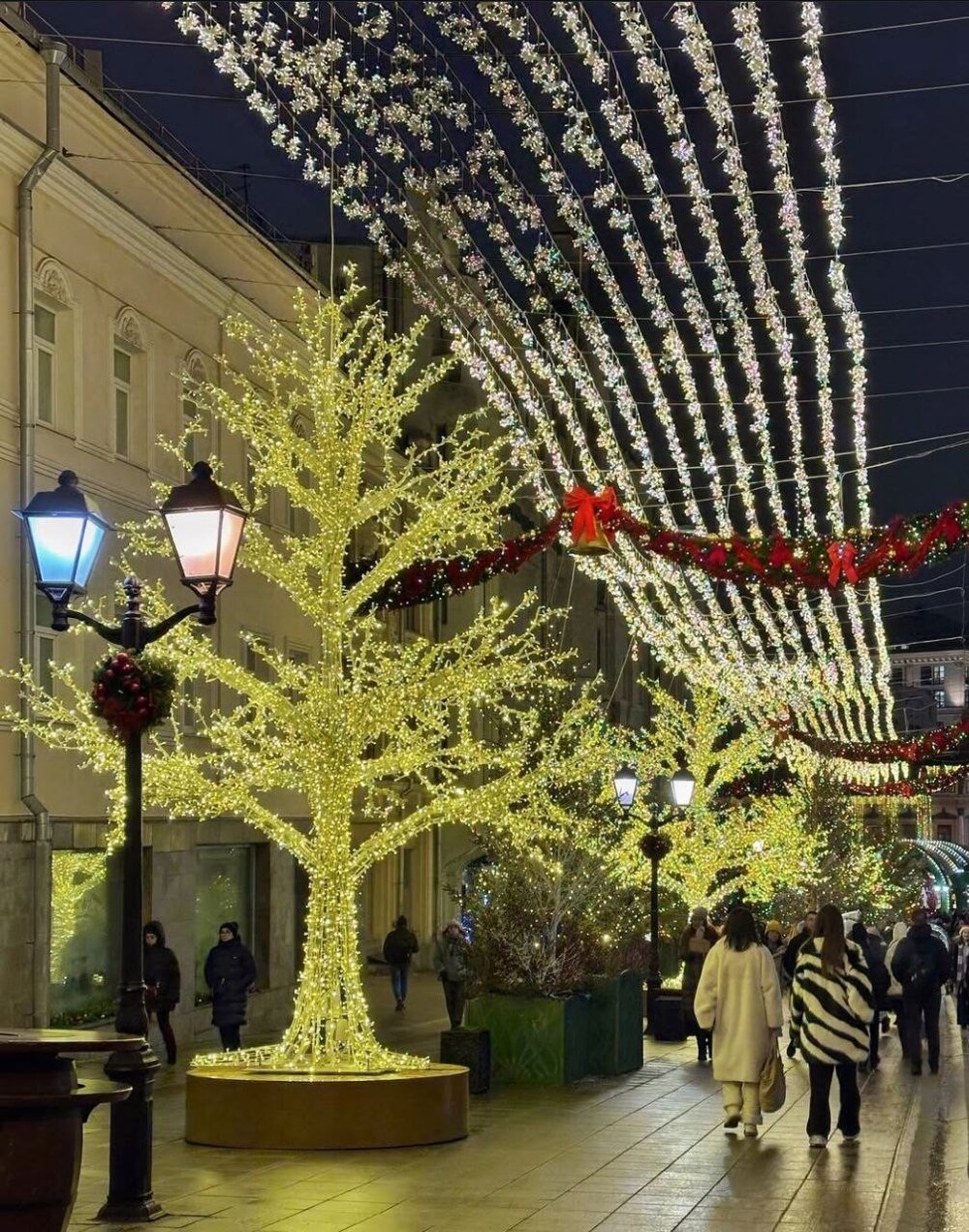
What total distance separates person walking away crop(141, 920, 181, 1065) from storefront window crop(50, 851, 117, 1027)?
974mm

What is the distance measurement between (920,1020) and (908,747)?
50.7 ft

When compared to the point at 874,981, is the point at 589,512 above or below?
above

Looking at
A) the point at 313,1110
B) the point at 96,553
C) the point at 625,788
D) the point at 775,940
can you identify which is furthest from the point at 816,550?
the point at 775,940

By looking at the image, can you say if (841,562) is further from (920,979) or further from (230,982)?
(230,982)

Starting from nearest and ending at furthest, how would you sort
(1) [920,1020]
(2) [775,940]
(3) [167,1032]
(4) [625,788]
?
(3) [167,1032]
(1) [920,1020]
(4) [625,788]
(2) [775,940]

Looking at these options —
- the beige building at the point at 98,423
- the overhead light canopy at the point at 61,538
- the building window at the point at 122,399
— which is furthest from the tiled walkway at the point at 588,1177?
the building window at the point at 122,399

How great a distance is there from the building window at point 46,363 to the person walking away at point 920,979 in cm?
1131

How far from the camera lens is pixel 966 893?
9500 centimetres

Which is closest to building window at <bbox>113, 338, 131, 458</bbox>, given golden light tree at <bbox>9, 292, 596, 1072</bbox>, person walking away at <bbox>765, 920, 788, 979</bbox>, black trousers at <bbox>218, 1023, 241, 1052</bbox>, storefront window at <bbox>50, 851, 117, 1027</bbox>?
storefront window at <bbox>50, 851, 117, 1027</bbox>

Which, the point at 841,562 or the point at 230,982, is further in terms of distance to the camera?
the point at 230,982

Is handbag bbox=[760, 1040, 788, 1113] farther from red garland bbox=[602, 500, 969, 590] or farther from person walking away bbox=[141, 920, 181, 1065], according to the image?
person walking away bbox=[141, 920, 181, 1065]

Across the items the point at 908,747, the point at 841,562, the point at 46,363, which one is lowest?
the point at 908,747

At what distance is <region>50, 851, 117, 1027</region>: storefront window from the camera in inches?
911

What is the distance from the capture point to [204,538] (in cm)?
1245
